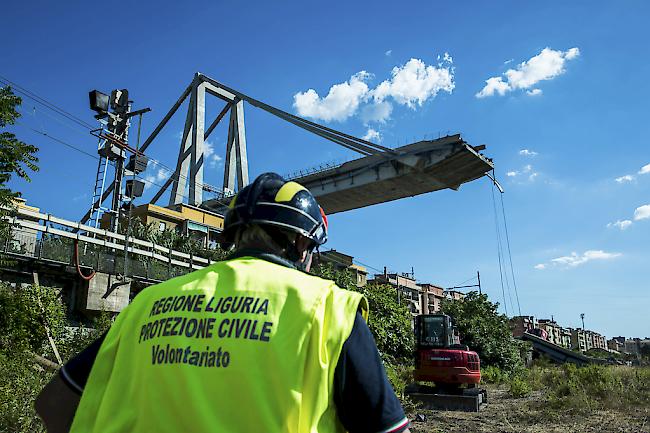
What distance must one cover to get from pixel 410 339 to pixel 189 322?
95.5 ft

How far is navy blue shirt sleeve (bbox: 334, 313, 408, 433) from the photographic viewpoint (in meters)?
1.39

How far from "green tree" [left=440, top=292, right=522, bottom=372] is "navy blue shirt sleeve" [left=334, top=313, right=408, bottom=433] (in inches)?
1306

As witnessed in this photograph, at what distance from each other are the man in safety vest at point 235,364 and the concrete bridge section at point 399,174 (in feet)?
125

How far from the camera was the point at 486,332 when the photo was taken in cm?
3488

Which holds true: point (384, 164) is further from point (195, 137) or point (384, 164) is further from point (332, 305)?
point (332, 305)

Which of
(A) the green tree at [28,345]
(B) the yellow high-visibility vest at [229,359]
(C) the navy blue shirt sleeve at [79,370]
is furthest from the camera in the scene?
(A) the green tree at [28,345]

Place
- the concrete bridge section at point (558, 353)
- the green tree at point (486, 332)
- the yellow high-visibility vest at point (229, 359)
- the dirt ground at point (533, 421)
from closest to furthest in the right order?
the yellow high-visibility vest at point (229, 359)
the dirt ground at point (533, 421)
the green tree at point (486, 332)
the concrete bridge section at point (558, 353)

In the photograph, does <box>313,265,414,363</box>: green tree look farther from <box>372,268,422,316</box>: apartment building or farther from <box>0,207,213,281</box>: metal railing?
<box>372,268,422,316</box>: apartment building

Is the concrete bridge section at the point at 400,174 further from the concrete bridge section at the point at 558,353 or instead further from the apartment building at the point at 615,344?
the apartment building at the point at 615,344

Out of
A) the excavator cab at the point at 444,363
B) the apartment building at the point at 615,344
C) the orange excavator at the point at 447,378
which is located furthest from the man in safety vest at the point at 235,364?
the apartment building at the point at 615,344

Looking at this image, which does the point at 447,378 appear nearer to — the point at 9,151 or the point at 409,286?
the point at 9,151

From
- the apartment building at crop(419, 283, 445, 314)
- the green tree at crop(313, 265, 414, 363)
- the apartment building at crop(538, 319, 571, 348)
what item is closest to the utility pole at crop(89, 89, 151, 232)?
the green tree at crop(313, 265, 414, 363)

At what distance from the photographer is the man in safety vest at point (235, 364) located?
1353mm

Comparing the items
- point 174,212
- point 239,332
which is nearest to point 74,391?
point 239,332
